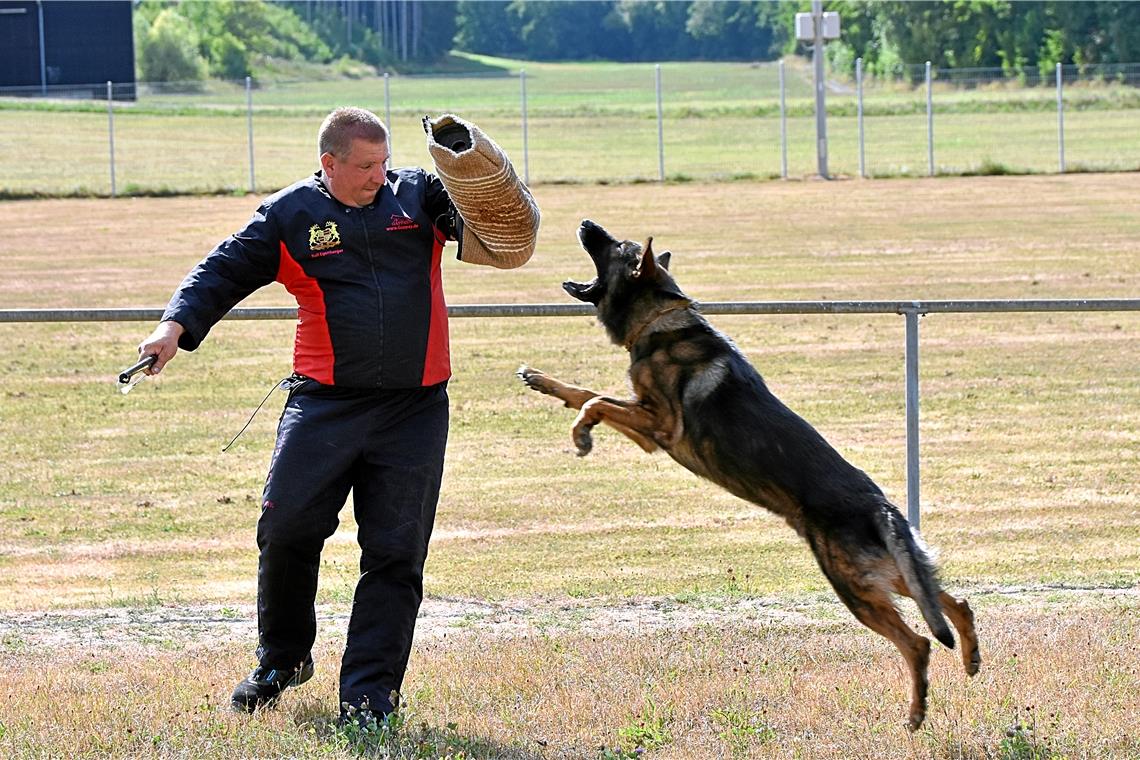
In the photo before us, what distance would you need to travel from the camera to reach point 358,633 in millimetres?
5129

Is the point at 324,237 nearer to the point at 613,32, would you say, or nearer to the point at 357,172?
the point at 357,172

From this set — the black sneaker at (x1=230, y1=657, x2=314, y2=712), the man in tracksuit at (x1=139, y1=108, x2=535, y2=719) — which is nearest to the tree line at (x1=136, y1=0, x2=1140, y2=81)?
the man in tracksuit at (x1=139, y1=108, x2=535, y2=719)

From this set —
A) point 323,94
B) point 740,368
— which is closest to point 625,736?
point 740,368

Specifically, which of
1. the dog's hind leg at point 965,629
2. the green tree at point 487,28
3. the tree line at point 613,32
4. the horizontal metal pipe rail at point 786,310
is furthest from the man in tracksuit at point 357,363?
the green tree at point 487,28

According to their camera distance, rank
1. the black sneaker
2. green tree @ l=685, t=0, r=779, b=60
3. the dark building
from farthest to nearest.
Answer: green tree @ l=685, t=0, r=779, b=60
the dark building
the black sneaker

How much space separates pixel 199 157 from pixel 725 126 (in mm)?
15947

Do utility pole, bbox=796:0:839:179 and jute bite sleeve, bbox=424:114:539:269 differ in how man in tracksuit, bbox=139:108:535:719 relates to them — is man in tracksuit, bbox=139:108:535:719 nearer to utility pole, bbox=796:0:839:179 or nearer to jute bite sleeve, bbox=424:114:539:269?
jute bite sleeve, bbox=424:114:539:269

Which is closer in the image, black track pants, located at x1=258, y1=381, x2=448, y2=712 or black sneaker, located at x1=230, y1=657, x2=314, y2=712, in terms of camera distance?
black track pants, located at x1=258, y1=381, x2=448, y2=712

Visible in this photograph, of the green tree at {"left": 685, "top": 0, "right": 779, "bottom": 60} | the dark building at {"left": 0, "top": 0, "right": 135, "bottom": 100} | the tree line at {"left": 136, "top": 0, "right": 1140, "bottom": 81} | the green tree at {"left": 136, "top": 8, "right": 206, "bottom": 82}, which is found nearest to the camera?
the dark building at {"left": 0, "top": 0, "right": 135, "bottom": 100}

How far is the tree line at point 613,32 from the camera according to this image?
70812 millimetres

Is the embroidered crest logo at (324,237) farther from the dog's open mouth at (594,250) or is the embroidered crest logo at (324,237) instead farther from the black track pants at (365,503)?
the dog's open mouth at (594,250)

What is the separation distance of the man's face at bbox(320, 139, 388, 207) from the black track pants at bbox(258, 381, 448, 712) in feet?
2.14

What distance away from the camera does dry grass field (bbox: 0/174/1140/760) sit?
16.6 feet

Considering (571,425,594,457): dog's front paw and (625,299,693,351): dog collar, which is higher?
(625,299,693,351): dog collar
